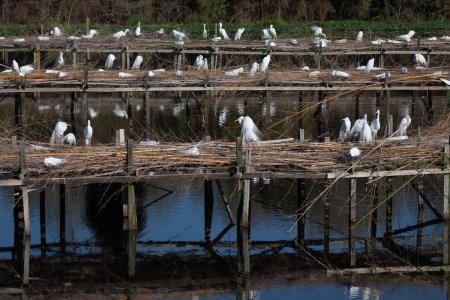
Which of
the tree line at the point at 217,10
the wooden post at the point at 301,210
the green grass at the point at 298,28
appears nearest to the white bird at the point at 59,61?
the green grass at the point at 298,28

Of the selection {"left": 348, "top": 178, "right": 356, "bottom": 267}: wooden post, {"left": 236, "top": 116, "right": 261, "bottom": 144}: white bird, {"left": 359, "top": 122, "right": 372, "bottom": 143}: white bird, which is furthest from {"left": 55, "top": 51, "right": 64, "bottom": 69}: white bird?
{"left": 348, "top": 178, "right": 356, "bottom": 267}: wooden post

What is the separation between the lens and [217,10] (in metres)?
42.4

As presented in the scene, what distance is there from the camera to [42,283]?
15719mm

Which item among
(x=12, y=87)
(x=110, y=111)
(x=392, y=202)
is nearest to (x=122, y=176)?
(x=392, y=202)

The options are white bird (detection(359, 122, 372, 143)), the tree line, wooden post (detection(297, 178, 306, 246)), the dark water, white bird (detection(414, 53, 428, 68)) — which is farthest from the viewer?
the tree line

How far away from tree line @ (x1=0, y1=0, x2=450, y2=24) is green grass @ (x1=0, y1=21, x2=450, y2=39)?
2.13 m

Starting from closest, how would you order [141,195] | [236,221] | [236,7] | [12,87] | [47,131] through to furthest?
[236,221], [141,195], [12,87], [47,131], [236,7]

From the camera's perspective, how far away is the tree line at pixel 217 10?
40.8 metres

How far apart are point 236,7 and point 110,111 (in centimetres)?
1243

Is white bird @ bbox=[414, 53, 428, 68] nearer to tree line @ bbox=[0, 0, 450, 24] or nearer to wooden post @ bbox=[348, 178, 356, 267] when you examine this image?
tree line @ bbox=[0, 0, 450, 24]

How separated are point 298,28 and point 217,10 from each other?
5699 mm

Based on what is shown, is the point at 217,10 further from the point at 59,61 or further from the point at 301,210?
the point at 301,210

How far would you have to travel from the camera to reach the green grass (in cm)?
3700

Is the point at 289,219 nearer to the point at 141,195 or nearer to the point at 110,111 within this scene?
the point at 141,195
